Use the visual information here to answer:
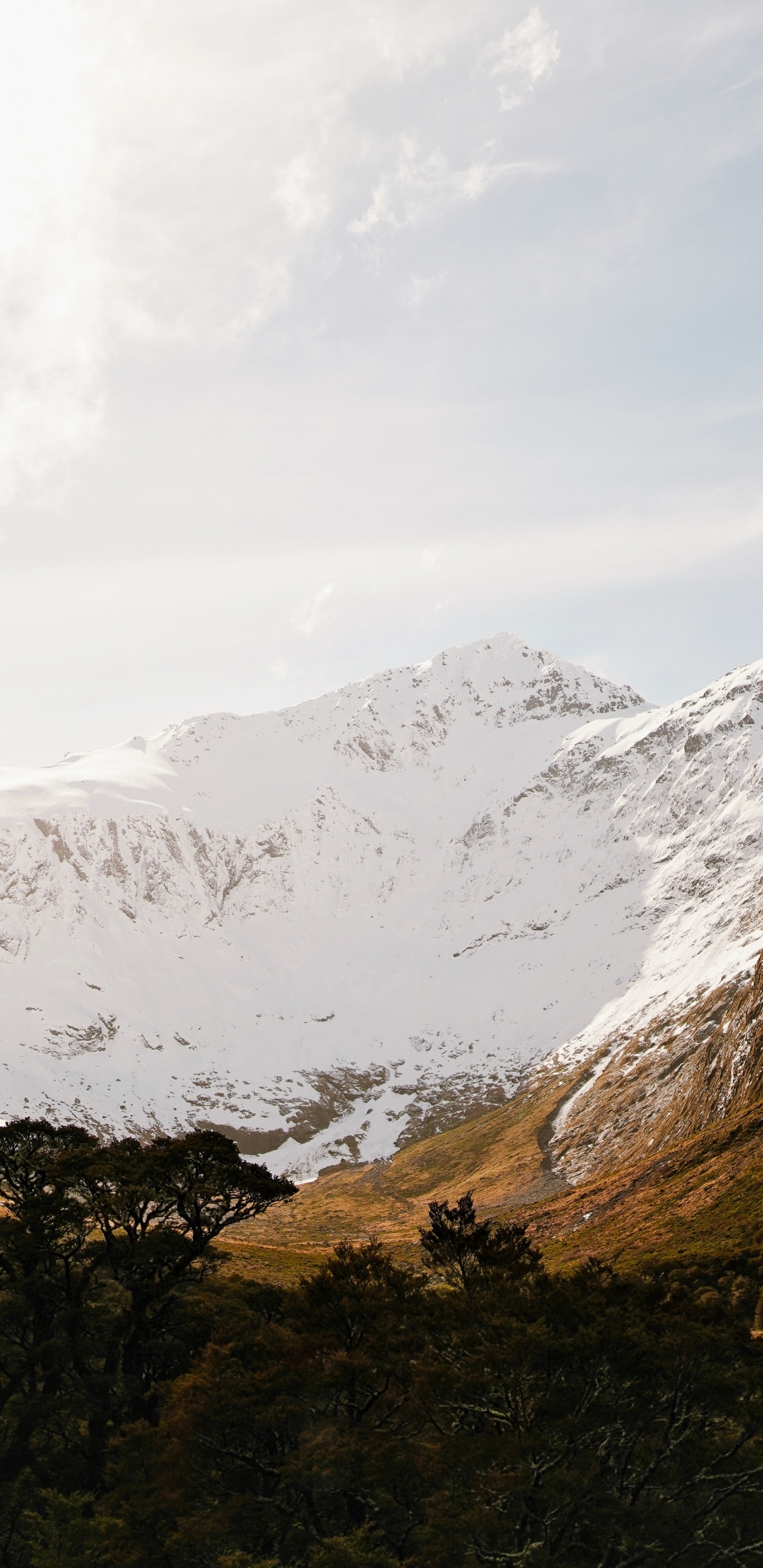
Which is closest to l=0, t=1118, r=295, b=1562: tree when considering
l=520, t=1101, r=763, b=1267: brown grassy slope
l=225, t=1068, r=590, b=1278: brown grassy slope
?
l=520, t=1101, r=763, b=1267: brown grassy slope

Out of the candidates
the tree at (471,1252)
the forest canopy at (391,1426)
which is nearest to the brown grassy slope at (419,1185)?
the tree at (471,1252)

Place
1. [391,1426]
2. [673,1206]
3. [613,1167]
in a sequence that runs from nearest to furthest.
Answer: [391,1426] < [673,1206] < [613,1167]

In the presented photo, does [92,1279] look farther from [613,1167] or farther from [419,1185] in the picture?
[419,1185]

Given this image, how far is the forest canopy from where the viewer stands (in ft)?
105

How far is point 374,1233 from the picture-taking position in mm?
141000

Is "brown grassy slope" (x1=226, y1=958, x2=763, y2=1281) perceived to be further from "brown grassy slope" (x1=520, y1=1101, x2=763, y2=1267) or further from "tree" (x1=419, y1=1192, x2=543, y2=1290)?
"tree" (x1=419, y1=1192, x2=543, y2=1290)

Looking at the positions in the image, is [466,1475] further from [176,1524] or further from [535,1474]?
[176,1524]

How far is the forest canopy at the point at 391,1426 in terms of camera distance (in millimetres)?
31953

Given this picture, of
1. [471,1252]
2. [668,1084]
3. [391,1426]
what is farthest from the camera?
[668,1084]

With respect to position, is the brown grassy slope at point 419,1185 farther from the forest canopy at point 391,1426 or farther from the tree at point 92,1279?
the forest canopy at point 391,1426

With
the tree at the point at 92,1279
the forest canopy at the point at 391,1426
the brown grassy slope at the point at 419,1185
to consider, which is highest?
the tree at the point at 92,1279

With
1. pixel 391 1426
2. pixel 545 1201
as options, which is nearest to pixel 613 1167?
pixel 545 1201

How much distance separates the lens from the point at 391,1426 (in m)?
36.2

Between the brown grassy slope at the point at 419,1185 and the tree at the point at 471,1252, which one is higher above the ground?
the tree at the point at 471,1252
